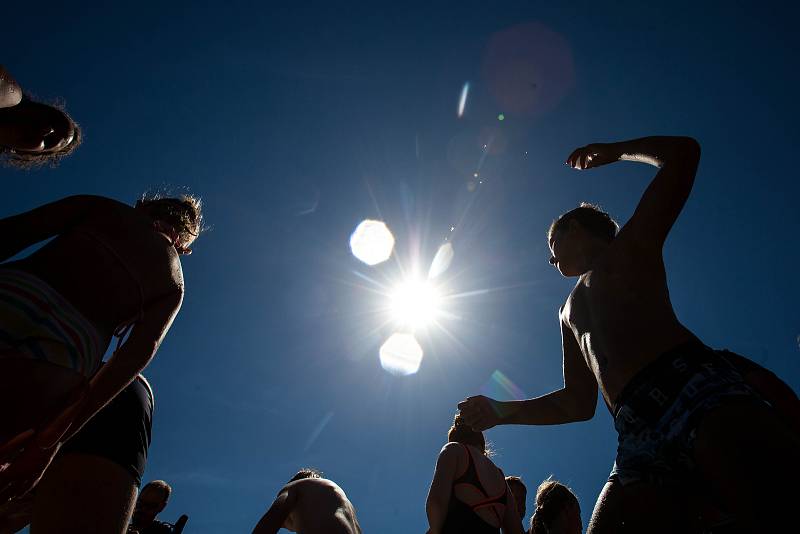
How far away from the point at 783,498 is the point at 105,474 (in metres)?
2.95

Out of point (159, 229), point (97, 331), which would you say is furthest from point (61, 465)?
point (159, 229)

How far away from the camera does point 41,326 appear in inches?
64.6

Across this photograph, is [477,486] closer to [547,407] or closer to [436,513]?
[436,513]

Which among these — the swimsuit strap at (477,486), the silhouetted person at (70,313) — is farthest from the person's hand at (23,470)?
the swimsuit strap at (477,486)

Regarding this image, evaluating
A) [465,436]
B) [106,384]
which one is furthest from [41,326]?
[465,436]

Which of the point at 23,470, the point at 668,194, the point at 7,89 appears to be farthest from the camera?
the point at 668,194

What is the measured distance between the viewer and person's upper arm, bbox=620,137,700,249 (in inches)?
89.0

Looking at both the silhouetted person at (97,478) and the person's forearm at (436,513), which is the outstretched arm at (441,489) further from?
the silhouetted person at (97,478)

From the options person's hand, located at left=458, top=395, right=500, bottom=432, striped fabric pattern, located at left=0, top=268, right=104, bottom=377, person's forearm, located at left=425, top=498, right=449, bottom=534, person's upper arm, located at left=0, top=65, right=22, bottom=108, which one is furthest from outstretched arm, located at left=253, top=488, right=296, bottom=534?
person's upper arm, located at left=0, top=65, right=22, bottom=108

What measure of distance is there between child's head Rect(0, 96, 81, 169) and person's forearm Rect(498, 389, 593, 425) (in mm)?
2991

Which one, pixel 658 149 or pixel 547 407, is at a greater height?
pixel 658 149

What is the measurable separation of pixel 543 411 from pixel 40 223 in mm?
2963

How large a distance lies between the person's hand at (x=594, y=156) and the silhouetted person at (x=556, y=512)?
12.9ft

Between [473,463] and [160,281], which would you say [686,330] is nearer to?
[473,463]
